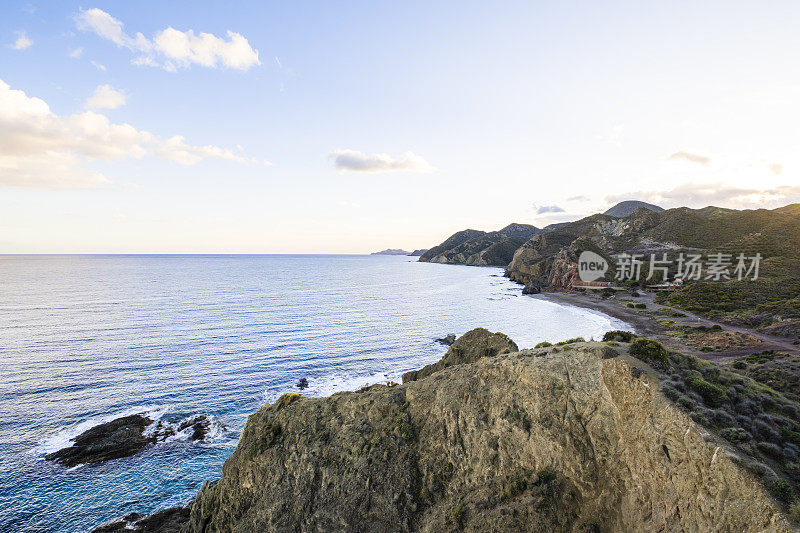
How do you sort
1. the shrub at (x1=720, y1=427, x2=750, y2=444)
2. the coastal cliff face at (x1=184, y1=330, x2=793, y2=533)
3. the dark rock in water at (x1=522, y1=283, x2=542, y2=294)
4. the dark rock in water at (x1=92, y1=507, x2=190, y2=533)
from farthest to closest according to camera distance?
the dark rock in water at (x1=522, y1=283, x2=542, y2=294)
the dark rock in water at (x1=92, y1=507, x2=190, y2=533)
the coastal cliff face at (x1=184, y1=330, x2=793, y2=533)
the shrub at (x1=720, y1=427, x2=750, y2=444)

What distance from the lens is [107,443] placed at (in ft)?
99.7

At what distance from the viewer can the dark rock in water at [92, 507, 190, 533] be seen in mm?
22438

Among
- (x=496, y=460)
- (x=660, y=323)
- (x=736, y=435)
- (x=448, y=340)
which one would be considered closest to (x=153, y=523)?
(x=496, y=460)

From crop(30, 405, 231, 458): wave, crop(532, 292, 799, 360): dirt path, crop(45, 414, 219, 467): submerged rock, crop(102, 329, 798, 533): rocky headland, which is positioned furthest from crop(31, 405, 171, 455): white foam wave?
crop(532, 292, 799, 360): dirt path

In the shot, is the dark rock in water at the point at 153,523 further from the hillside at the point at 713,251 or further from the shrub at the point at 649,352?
the hillside at the point at 713,251

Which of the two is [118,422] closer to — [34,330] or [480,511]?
[480,511]

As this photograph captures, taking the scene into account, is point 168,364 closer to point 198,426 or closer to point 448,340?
point 198,426

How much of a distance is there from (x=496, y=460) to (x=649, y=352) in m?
8.21

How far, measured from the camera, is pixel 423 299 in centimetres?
11456

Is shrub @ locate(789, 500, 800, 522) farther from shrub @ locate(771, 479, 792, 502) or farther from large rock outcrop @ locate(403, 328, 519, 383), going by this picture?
large rock outcrop @ locate(403, 328, 519, 383)

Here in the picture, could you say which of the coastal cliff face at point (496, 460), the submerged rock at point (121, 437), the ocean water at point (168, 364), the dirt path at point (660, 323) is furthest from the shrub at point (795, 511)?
the dirt path at point (660, 323)

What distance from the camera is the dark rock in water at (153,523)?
73.6ft

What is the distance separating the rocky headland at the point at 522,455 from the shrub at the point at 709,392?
50 millimetres

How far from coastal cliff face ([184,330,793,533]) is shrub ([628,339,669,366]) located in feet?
1.95
